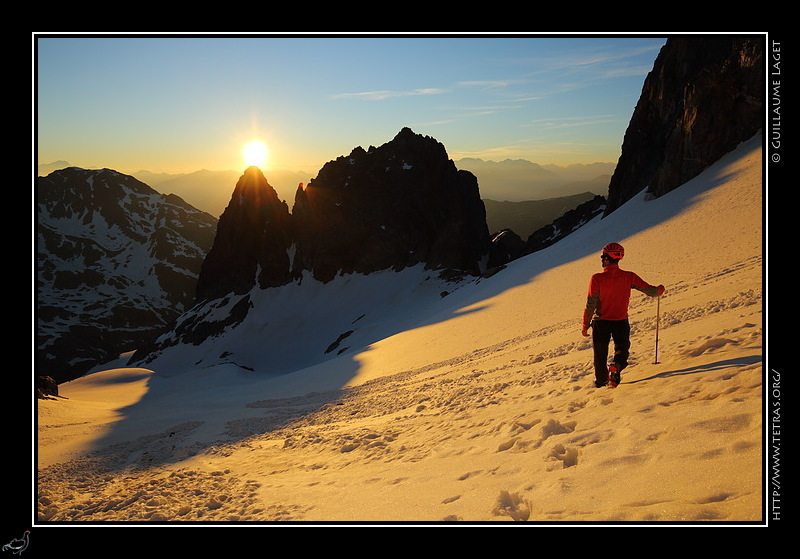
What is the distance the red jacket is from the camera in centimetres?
753

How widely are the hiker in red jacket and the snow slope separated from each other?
1.32 ft

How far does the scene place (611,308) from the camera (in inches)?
299

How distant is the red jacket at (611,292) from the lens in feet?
24.7

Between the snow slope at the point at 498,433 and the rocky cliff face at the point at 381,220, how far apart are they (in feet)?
191

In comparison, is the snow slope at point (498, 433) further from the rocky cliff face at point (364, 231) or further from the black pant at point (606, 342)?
the rocky cliff face at point (364, 231)

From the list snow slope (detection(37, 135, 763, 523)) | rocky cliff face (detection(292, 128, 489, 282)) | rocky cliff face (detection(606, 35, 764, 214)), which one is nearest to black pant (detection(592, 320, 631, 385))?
snow slope (detection(37, 135, 763, 523))

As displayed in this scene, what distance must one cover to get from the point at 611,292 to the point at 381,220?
3067 inches

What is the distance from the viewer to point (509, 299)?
25.8 metres

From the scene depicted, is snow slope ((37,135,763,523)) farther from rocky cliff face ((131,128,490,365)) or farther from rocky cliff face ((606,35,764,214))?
rocky cliff face ((131,128,490,365))
